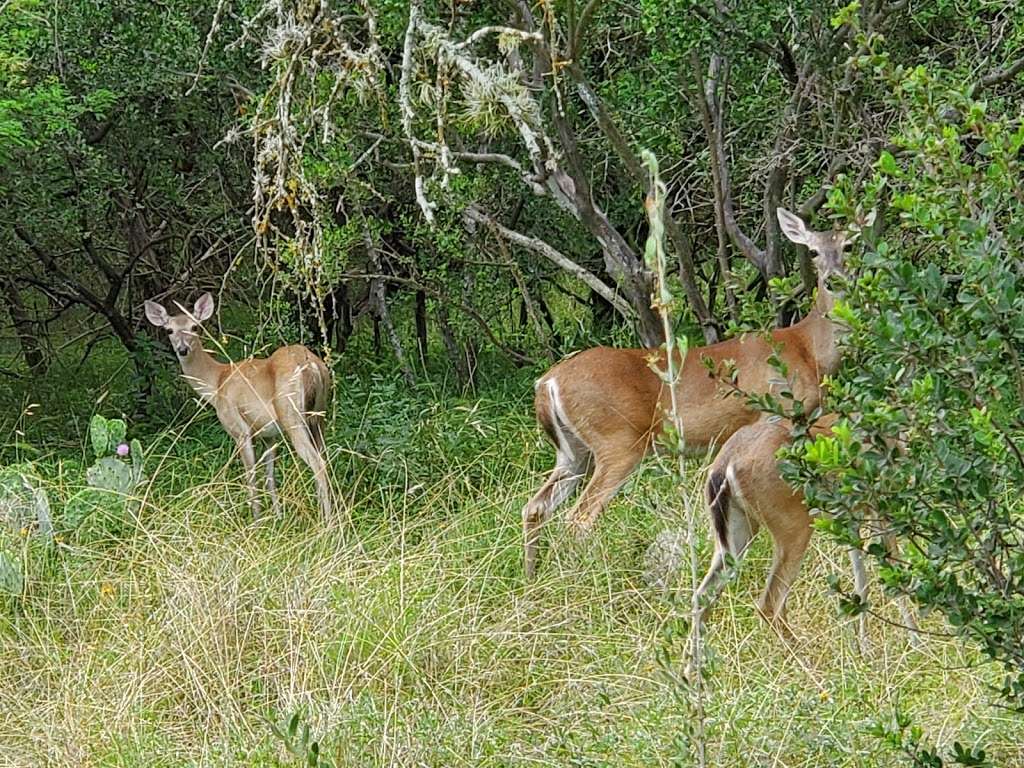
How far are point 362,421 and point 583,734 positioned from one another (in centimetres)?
406

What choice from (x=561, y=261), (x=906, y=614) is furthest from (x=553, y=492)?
(x=906, y=614)

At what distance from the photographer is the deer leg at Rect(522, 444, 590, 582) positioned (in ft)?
20.2

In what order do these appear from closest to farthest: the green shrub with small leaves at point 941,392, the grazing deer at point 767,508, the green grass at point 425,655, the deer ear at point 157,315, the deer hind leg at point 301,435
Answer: the green shrub with small leaves at point 941,392 < the green grass at point 425,655 < the grazing deer at point 767,508 < the deer hind leg at point 301,435 < the deer ear at point 157,315

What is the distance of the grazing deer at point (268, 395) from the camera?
7.95 m

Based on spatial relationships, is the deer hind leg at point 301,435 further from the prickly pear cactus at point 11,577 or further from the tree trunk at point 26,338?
the tree trunk at point 26,338

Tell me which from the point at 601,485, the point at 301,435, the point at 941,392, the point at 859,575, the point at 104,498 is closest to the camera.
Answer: the point at 941,392

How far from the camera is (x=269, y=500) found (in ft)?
24.0

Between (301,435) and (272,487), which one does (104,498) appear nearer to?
(272,487)

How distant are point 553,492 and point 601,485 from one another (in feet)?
0.78

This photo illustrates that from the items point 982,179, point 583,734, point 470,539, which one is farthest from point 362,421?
point 982,179

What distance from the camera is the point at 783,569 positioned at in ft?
16.8

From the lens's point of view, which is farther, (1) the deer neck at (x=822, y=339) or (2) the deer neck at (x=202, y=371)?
(2) the deer neck at (x=202, y=371)

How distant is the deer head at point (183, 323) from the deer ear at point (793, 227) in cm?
352

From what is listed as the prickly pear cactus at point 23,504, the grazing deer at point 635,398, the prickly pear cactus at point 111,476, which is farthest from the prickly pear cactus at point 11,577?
the grazing deer at point 635,398
